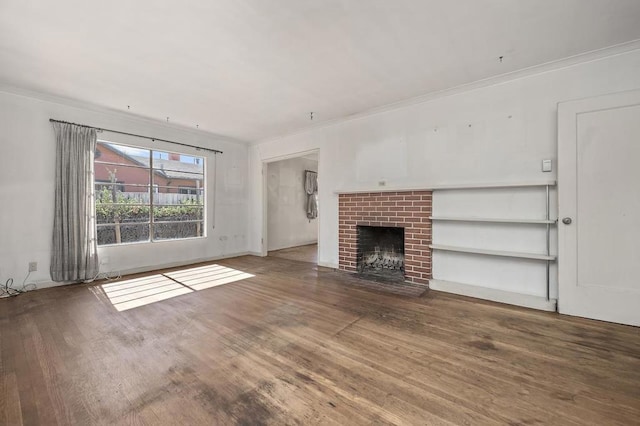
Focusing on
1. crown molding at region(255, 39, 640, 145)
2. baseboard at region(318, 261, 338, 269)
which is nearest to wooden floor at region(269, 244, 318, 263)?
baseboard at region(318, 261, 338, 269)

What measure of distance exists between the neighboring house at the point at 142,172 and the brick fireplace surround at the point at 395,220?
3.03 metres

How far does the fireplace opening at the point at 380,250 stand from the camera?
163 inches

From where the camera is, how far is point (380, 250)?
4387 mm

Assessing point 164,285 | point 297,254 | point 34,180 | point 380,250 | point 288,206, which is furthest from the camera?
point 288,206

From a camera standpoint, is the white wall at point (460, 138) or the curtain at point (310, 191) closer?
the white wall at point (460, 138)

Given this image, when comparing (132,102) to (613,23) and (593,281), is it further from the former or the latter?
(593,281)

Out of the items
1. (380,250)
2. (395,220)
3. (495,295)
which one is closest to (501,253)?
(495,295)

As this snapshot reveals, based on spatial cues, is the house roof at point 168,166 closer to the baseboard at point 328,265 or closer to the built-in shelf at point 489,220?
the baseboard at point 328,265

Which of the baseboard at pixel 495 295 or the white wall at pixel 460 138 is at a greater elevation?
the white wall at pixel 460 138

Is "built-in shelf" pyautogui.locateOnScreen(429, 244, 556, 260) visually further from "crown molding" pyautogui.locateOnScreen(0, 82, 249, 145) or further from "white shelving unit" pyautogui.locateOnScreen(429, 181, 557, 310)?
"crown molding" pyautogui.locateOnScreen(0, 82, 249, 145)

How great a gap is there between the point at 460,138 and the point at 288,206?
4784 millimetres

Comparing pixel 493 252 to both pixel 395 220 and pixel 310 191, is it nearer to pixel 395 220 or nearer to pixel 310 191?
pixel 395 220

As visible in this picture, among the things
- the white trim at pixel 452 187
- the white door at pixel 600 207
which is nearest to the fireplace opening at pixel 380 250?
the white trim at pixel 452 187

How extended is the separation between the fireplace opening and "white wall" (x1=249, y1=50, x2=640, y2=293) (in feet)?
1.58
